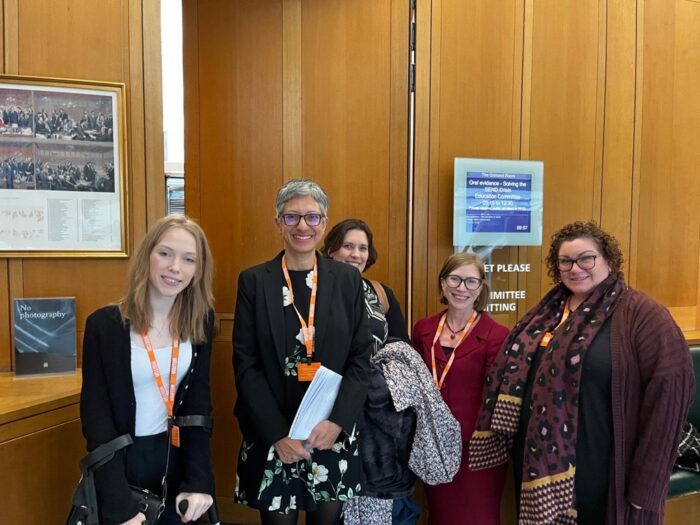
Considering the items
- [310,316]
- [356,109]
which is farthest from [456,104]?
[310,316]

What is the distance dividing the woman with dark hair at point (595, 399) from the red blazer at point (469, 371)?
0.34 ft

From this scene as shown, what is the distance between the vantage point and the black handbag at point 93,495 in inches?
50.5

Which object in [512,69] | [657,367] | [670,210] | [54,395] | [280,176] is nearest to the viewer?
[657,367]

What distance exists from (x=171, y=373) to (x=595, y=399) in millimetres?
1401

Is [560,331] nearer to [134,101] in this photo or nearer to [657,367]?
[657,367]

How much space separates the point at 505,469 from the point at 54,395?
1756 millimetres

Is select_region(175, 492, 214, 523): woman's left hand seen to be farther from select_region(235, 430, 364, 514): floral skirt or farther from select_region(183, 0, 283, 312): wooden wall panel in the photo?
select_region(183, 0, 283, 312): wooden wall panel

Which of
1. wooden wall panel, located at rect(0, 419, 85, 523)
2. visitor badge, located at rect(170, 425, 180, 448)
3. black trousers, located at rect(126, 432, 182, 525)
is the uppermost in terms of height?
visitor badge, located at rect(170, 425, 180, 448)

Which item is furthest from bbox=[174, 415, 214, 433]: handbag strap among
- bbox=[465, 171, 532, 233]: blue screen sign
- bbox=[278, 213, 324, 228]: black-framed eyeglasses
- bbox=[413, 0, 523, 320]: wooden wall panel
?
bbox=[465, 171, 532, 233]: blue screen sign

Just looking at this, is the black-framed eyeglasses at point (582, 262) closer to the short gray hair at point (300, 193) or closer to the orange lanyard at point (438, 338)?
the orange lanyard at point (438, 338)

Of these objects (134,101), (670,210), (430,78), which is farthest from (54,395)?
(670,210)

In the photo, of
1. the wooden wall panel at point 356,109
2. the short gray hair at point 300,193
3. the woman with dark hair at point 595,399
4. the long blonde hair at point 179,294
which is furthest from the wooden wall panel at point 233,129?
the woman with dark hair at point 595,399

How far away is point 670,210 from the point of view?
3.21 metres

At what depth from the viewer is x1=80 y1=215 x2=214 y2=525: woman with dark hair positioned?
1.32 meters
